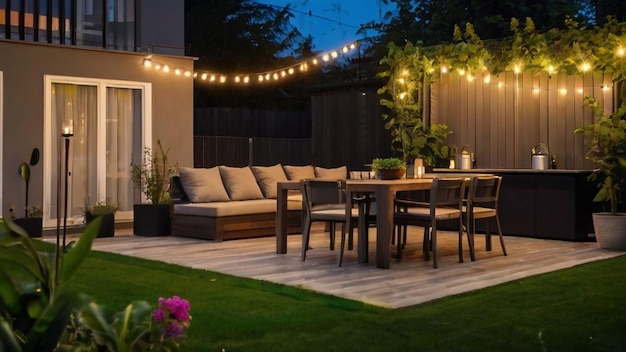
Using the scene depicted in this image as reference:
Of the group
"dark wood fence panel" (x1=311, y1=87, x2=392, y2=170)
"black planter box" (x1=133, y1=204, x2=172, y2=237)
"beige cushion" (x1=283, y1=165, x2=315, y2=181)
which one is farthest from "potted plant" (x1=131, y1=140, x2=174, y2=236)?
"dark wood fence panel" (x1=311, y1=87, x2=392, y2=170)

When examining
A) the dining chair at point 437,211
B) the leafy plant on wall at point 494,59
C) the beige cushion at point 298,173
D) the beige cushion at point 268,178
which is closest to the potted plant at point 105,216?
the beige cushion at point 268,178

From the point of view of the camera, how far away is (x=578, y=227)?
8.78 m

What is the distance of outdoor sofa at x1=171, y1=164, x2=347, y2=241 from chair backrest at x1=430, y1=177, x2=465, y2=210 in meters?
2.64

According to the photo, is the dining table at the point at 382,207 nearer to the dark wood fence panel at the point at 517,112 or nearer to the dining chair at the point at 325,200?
the dining chair at the point at 325,200

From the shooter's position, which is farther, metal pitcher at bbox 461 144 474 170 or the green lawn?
metal pitcher at bbox 461 144 474 170

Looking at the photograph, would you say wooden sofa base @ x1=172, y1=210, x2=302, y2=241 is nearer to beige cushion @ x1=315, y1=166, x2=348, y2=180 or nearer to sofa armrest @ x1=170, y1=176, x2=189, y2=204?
sofa armrest @ x1=170, y1=176, x2=189, y2=204

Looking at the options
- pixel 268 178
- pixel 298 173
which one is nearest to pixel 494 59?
pixel 298 173

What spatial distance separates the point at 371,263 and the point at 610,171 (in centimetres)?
305

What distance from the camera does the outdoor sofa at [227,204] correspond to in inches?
339

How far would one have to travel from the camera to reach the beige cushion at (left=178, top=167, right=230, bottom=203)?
354 inches

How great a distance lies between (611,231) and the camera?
26.0 feet

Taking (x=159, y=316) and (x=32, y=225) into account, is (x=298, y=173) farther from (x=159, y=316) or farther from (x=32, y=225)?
(x=159, y=316)

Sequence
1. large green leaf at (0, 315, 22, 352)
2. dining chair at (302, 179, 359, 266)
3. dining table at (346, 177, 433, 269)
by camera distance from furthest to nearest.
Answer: dining chair at (302, 179, 359, 266) < dining table at (346, 177, 433, 269) < large green leaf at (0, 315, 22, 352)

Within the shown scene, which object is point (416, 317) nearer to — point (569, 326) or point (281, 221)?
point (569, 326)
